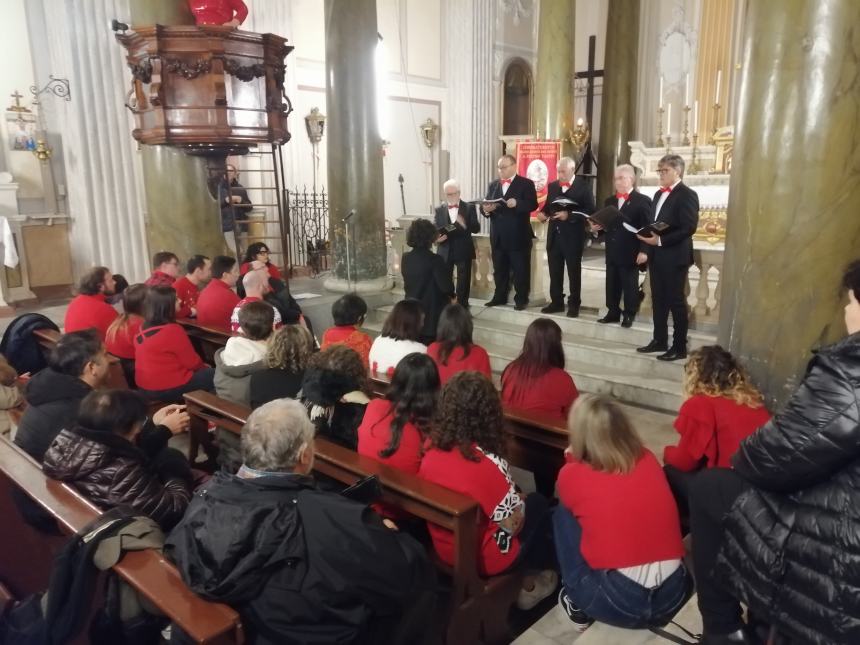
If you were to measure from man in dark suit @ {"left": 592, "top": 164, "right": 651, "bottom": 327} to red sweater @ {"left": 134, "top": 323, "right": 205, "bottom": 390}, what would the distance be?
126 inches

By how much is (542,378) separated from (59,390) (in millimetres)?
2058

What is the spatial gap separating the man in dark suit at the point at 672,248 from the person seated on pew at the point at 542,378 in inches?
78.2

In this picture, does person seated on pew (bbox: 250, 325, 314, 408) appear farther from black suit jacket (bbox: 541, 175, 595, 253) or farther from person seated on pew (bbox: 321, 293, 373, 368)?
black suit jacket (bbox: 541, 175, 595, 253)

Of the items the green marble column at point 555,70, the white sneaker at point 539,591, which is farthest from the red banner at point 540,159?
the white sneaker at point 539,591

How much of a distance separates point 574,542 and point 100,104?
7108mm

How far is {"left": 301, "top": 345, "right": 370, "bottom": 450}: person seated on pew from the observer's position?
8.98ft

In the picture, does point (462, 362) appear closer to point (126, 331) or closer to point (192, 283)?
point (126, 331)

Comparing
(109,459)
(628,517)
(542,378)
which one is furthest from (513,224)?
(109,459)

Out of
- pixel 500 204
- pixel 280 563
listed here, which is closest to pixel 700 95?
pixel 500 204

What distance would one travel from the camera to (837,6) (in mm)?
2691

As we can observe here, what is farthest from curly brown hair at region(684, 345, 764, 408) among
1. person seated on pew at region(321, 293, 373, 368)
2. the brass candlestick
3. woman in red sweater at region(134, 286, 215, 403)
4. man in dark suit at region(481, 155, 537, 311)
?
the brass candlestick

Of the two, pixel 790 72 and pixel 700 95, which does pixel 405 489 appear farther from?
pixel 700 95

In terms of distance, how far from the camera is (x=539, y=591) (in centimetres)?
260

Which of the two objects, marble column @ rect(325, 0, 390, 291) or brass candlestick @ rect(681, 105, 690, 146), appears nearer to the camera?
marble column @ rect(325, 0, 390, 291)
